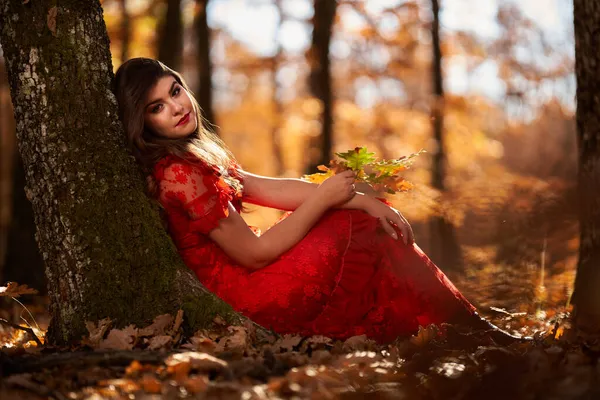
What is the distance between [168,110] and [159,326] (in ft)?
3.47

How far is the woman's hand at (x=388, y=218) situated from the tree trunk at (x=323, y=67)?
623 cm

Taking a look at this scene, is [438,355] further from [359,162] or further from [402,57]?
[402,57]

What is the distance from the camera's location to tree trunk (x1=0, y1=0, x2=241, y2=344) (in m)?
2.74

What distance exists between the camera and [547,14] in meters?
14.9

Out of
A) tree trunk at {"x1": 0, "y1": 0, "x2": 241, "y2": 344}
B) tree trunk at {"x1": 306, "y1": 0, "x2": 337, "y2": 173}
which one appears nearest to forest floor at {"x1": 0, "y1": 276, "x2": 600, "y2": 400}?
tree trunk at {"x1": 0, "y1": 0, "x2": 241, "y2": 344}

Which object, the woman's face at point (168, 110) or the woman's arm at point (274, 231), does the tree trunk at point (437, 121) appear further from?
the woman's face at point (168, 110)

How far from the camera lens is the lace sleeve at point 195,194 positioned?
292cm

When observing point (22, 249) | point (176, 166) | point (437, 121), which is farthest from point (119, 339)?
point (437, 121)

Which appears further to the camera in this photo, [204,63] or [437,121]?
[437,121]

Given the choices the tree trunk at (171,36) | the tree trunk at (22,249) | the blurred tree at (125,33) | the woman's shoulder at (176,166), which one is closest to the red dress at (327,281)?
the woman's shoulder at (176,166)

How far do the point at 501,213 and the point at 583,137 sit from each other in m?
3.79

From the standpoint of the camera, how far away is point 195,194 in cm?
292

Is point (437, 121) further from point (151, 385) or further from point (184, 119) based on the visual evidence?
point (151, 385)

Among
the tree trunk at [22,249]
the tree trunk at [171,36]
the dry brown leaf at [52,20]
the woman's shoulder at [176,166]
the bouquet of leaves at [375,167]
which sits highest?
the tree trunk at [171,36]
